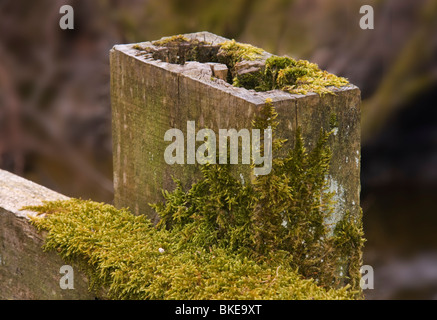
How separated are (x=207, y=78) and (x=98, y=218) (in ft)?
2.43

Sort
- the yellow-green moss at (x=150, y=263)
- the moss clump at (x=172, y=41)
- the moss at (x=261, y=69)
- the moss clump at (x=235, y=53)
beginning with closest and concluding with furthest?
the yellow-green moss at (x=150, y=263) < the moss at (x=261, y=69) < the moss clump at (x=235, y=53) < the moss clump at (x=172, y=41)

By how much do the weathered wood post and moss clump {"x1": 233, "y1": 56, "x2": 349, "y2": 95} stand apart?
0.13 ft

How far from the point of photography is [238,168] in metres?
2.63

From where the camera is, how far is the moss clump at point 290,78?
2.68 meters

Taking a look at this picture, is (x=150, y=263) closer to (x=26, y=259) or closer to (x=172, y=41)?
(x=26, y=259)

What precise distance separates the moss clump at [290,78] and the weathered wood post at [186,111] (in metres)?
0.04

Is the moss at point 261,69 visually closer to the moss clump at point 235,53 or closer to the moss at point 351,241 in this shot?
the moss clump at point 235,53

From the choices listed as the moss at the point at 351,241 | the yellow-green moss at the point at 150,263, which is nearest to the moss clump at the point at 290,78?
the moss at the point at 351,241

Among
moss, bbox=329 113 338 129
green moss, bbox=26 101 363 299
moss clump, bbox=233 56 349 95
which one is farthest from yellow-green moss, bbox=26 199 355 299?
moss clump, bbox=233 56 349 95

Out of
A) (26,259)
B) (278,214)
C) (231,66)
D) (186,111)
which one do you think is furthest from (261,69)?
(26,259)

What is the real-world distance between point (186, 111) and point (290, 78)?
41 centimetres

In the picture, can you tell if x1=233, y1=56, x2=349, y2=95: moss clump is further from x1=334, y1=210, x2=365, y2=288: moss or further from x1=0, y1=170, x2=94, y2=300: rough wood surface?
x1=0, y1=170, x2=94, y2=300: rough wood surface

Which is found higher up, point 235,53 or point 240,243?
point 235,53

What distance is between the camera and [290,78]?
2834 mm
